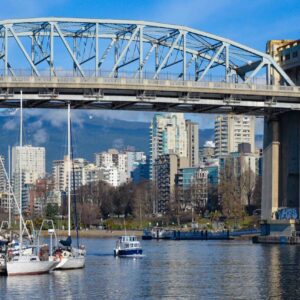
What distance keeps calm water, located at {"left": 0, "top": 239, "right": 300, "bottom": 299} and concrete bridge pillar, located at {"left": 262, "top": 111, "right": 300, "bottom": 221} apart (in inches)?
683

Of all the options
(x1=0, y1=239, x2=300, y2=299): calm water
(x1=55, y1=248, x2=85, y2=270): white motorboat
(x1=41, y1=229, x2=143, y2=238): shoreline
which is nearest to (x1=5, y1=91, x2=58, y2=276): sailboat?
(x1=0, y1=239, x2=300, y2=299): calm water

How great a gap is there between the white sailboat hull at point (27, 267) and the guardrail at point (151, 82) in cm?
2561

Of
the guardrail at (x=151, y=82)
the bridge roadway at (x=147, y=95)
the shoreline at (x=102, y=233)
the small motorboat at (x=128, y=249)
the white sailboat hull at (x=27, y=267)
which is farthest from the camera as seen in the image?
the shoreline at (x=102, y=233)

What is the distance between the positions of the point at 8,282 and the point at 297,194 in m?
46.0

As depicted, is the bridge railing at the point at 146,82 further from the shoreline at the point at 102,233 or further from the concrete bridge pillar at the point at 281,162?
the shoreline at the point at 102,233

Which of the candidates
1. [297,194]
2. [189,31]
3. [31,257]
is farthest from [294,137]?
[31,257]

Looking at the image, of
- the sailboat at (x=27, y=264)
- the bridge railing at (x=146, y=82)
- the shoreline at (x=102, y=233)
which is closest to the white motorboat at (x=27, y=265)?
the sailboat at (x=27, y=264)

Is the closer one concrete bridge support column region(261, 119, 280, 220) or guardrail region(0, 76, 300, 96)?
guardrail region(0, 76, 300, 96)

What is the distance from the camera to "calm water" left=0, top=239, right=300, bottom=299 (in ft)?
171

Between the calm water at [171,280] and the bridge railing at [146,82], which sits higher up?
the bridge railing at [146,82]

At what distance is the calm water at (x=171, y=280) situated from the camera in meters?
52.2

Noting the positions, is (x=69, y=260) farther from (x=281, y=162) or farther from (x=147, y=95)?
(x=281, y=162)

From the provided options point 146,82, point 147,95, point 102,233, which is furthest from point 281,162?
point 102,233

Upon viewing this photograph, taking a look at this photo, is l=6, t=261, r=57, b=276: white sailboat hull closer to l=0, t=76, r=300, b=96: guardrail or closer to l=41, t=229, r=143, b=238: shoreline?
l=0, t=76, r=300, b=96: guardrail
